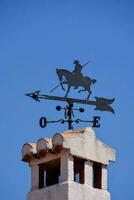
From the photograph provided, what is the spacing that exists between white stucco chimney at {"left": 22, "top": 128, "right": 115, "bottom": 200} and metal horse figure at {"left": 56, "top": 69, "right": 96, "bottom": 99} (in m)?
1.13

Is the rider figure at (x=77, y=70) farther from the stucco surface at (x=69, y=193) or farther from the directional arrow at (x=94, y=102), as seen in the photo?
the stucco surface at (x=69, y=193)

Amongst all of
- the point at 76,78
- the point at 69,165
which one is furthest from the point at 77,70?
the point at 69,165

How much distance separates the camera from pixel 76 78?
2489 centimetres

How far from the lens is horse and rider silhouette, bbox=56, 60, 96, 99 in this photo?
24.7 m

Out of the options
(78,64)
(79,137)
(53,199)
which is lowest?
(53,199)

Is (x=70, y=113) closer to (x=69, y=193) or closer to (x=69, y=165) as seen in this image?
(x=69, y=165)

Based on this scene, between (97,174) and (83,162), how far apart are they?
0.65 metres

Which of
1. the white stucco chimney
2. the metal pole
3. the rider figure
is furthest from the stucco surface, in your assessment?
the rider figure

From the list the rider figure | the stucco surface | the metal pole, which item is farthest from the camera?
the rider figure

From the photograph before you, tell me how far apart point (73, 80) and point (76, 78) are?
11cm

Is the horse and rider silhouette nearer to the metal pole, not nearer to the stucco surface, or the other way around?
the metal pole

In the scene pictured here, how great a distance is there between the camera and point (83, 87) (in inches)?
979

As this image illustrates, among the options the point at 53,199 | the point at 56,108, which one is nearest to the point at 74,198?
the point at 53,199

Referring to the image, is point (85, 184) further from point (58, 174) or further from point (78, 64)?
point (78, 64)
